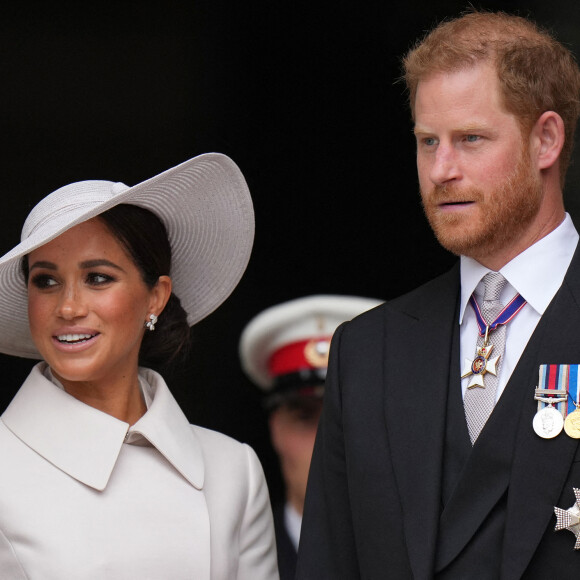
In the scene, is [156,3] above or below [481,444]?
above

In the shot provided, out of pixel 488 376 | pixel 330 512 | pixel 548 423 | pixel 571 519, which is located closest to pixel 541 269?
pixel 488 376

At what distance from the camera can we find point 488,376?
3119 millimetres

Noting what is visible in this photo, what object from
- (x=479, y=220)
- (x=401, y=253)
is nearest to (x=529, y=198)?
(x=479, y=220)

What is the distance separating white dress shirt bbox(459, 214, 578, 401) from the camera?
3.13 m

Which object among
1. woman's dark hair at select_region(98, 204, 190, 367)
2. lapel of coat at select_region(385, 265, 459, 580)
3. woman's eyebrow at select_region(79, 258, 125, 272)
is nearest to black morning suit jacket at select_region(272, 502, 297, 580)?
woman's dark hair at select_region(98, 204, 190, 367)

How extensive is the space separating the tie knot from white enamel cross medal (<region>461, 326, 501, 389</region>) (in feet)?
0.27

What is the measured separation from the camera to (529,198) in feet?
10.4

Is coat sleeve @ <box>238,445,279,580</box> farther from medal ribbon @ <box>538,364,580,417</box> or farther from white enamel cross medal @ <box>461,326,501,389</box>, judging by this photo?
medal ribbon @ <box>538,364,580,417</box>

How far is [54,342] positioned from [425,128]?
1067 millimetres

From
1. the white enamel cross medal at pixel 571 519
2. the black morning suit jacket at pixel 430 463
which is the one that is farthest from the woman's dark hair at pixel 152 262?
the white enamel cross medal at pixel 571 519

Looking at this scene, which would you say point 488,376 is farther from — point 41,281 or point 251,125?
point 251,125

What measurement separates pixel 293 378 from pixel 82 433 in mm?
1078

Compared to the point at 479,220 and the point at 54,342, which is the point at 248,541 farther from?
the point at 479,220

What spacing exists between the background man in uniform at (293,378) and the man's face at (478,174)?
49.0 inches
